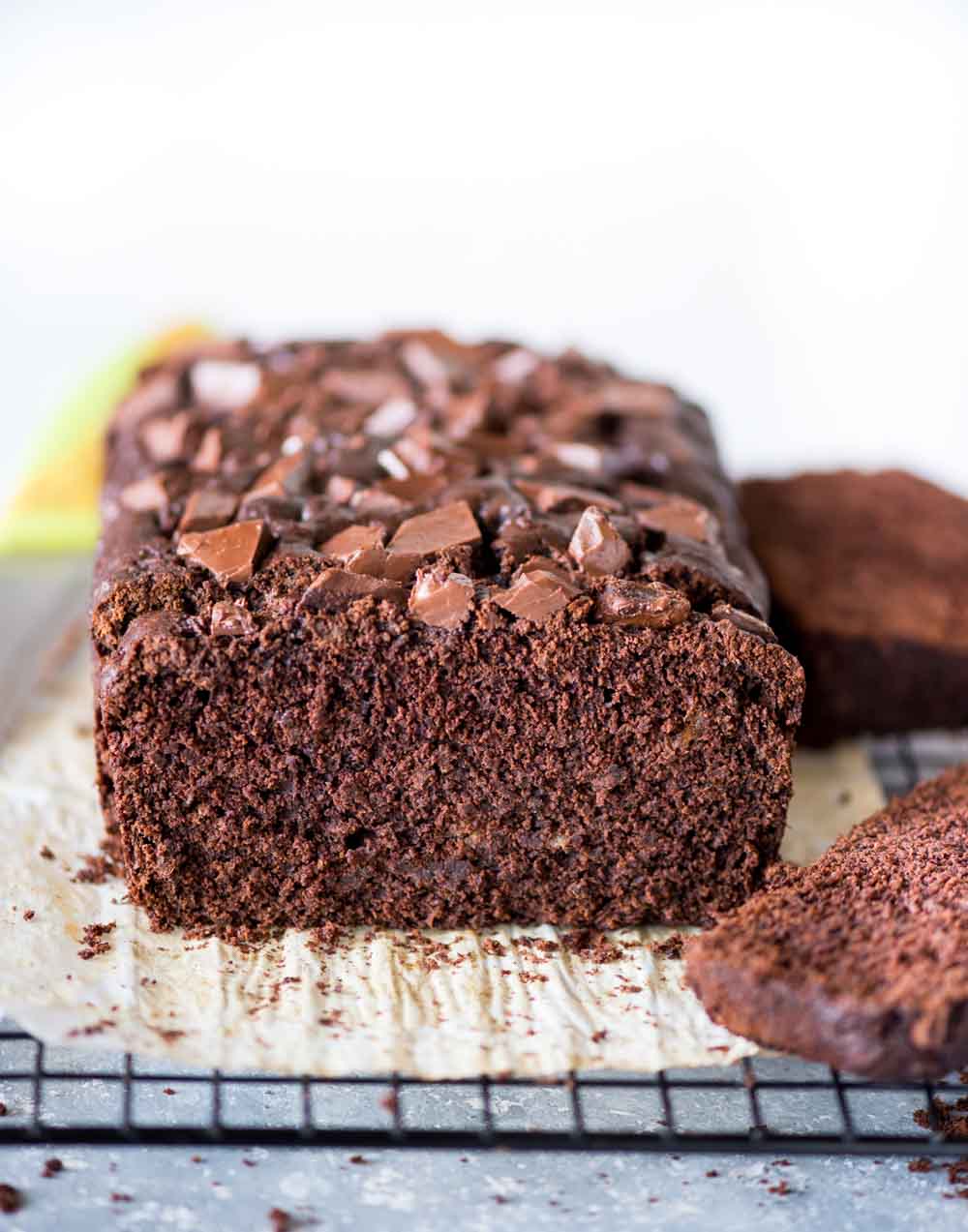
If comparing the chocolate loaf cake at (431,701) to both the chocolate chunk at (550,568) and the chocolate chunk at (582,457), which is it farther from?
the chocolate chunk at (582,457)

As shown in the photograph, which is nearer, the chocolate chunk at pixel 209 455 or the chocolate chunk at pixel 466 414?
the chocolate chunk at pixel 209 455

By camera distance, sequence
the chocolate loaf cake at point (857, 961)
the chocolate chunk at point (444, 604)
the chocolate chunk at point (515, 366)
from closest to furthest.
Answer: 1. the chocolate loaf cake at point (857, 961)
2. the chocolate chunk at point (444, 604)
3. the chocolate chunk at point (515, 366)

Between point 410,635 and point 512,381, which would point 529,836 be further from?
point 512,381

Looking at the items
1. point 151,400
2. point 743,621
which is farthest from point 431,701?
point 151,400

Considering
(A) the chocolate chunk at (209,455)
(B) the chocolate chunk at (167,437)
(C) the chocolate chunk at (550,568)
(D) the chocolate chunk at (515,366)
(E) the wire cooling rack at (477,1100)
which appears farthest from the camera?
(D) the chocolate chunk at (515,366)

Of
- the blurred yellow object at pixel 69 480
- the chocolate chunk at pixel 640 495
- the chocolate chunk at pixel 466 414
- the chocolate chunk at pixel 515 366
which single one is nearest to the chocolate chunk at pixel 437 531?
the chocolate chunk at pixel 640 495

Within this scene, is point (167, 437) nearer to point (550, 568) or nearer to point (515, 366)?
point (515, 366)
